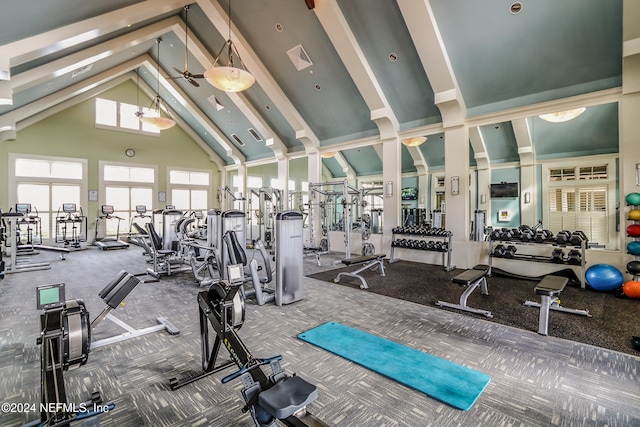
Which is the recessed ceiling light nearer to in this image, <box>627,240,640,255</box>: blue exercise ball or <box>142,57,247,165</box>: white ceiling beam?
<box>627,240,640,255</box>: blue exercise ball

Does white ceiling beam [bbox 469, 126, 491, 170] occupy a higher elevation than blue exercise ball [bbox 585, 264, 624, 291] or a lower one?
higher

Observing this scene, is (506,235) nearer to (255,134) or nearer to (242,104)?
(242,104)

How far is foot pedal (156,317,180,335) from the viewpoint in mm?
2977

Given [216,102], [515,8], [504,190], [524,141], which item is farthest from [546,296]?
[216,102]

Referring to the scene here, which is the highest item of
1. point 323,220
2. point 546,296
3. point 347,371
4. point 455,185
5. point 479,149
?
point 479,149

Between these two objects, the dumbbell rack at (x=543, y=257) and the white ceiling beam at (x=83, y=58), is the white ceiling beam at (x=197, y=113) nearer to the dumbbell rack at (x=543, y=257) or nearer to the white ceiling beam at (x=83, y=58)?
the white ceiling beam at (x=83, y=58)

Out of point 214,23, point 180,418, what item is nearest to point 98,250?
point 214,23

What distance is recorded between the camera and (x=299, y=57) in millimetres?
6852

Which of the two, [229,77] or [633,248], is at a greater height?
[229,77]

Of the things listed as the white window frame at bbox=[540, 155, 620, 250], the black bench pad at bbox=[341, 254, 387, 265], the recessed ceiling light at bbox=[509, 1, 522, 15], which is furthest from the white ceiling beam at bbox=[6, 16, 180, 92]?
the white window frame at bbox=[540, 155, 620, 250]

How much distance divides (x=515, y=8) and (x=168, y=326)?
6.40 meters

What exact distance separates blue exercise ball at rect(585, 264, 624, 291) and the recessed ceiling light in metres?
4.12

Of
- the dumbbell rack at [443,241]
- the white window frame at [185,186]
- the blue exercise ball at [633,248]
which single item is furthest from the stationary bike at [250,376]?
the white window frame at [185,186]

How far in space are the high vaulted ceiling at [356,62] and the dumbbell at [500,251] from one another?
253 centimetres
